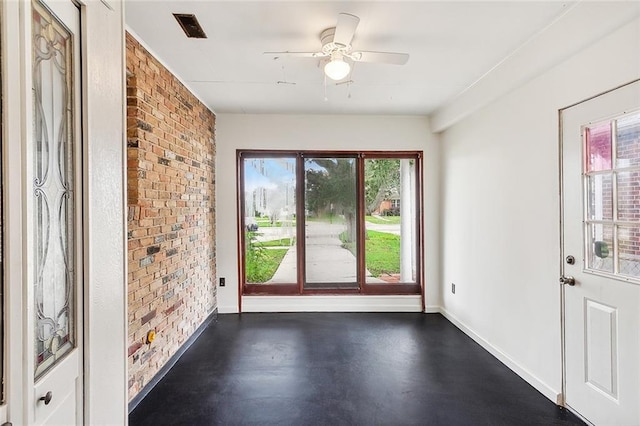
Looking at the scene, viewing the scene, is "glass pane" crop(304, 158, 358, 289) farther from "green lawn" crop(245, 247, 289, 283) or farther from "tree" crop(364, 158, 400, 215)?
"green lawn" crop(245, 247, 289, 283)

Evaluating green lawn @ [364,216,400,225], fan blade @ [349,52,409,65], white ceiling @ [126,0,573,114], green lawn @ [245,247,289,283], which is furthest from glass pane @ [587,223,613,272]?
green lawn @ [245,247,289,283]

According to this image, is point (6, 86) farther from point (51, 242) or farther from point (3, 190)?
point (51, 242)

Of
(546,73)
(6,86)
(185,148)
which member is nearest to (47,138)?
(6,86)

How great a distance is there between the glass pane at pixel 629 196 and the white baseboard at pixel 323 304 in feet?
9.10

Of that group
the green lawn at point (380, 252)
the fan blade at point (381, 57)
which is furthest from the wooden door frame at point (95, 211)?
the green lawn at point (380, 252)

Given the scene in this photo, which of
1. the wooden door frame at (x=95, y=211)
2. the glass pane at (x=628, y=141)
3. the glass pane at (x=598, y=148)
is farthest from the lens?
the glass pane at (x=598, y=148)

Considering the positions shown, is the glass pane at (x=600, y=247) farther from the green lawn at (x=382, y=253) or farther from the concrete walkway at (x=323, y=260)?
the concrete walkway at (x=323, y=260)

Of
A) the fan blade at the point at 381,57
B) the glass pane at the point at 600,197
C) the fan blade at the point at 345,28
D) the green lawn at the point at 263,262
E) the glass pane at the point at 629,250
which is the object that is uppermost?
the fan blade at the point at 345,28

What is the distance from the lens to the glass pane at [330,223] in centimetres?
436

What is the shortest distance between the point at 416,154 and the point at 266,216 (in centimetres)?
218

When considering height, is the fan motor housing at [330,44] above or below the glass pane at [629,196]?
above

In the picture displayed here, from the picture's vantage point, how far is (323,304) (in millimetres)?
4277

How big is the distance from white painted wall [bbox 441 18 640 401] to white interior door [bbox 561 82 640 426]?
4.1 inches

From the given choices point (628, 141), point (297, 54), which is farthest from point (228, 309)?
point (628, 141)
